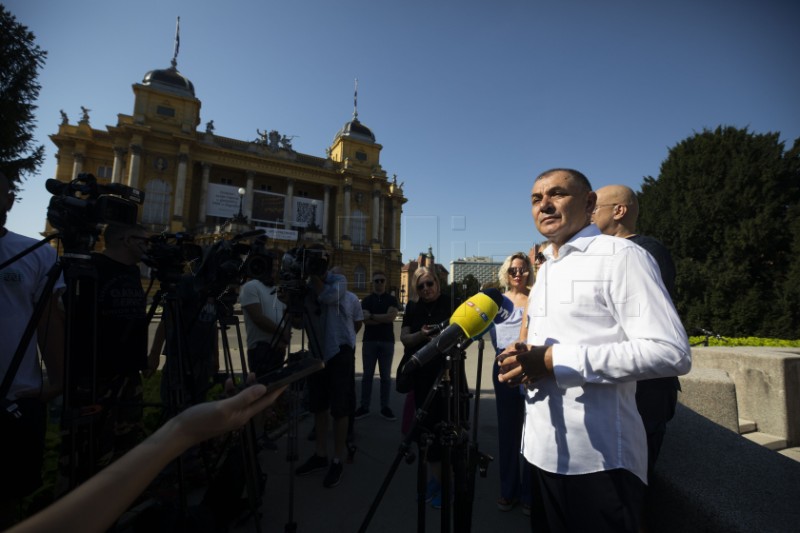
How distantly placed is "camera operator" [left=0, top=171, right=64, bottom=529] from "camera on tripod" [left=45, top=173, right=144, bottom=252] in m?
0.34

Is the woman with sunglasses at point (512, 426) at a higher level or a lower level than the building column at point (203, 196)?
lower

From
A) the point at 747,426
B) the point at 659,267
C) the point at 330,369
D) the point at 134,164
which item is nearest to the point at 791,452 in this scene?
the point at 747,426

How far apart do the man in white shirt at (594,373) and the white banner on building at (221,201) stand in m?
Answer: 39.7

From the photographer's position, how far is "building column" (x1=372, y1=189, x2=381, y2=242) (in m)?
44.6

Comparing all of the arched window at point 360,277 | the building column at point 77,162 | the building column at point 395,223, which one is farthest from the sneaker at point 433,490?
the building column at point 395,223

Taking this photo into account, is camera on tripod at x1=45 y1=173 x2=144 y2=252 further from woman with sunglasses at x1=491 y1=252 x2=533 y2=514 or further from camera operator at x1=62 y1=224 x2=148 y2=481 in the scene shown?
woman with sunglasses at x1=491 y1=252 x2=533 y2=514

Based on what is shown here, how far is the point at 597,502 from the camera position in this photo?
1346 mm

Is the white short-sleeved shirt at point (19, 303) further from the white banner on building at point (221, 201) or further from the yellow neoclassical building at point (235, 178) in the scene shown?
the white banner on building at point (221, 201)

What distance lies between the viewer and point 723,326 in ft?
43.1

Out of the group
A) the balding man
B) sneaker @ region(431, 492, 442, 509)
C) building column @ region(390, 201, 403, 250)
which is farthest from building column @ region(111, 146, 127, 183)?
the balding man

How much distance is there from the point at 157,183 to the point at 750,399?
42.1m

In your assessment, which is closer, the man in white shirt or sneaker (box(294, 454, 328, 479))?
the man in white shirt

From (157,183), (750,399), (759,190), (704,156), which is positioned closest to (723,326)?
(759,190)

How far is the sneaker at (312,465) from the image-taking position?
3.56 m
